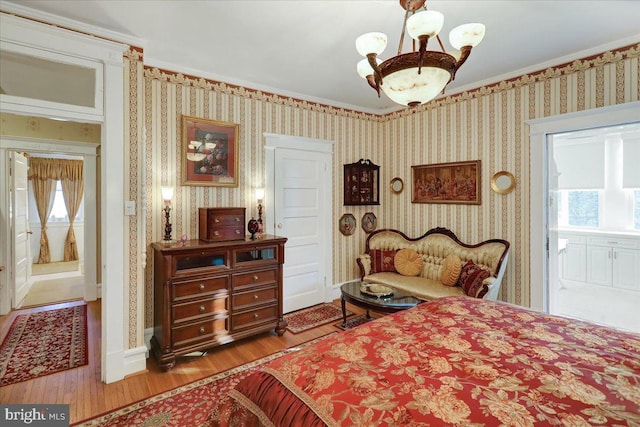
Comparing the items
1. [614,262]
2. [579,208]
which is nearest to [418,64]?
[614,262]

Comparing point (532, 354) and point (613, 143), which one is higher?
point (613, 143)

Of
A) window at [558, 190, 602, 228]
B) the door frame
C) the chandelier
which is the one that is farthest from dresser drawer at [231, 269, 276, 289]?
window at [558, 190, 602, 228]

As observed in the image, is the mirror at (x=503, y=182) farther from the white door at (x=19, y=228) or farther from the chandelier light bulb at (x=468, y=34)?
the white door at (x=19, y=228)

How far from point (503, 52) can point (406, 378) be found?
3.15m

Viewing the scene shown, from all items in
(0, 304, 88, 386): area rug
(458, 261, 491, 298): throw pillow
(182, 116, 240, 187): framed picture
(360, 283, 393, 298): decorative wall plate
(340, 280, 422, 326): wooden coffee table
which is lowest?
(0, 304, 88, 386): area rug

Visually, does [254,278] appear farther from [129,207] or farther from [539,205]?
[539,205]

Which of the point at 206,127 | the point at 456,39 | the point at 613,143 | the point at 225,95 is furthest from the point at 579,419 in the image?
the point at 613,143

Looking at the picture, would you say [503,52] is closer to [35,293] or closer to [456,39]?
[456,39]

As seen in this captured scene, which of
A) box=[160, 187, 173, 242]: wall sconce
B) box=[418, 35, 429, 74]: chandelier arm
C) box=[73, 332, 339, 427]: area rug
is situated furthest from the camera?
box=[160, 187, 173, 242]: wall sconce

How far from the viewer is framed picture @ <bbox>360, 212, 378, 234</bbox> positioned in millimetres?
4898

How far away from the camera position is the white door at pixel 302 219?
4051 millimetres

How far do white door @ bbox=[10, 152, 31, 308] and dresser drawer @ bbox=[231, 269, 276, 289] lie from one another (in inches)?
130

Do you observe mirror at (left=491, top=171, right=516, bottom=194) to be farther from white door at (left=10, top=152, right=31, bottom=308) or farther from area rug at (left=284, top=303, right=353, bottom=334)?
white door at (left=10, top=152, right=31, bottom=308)

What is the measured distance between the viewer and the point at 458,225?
4.05m
